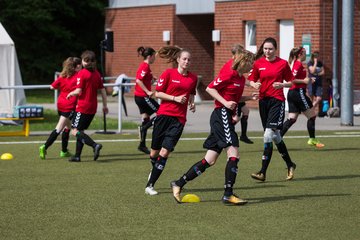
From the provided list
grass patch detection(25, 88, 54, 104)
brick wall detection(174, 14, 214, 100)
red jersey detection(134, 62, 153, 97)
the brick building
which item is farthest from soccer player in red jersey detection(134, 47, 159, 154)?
grass patch detection(25, 88, 54, 104)

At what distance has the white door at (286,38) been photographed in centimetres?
3003

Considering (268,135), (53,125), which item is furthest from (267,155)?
(53,125)

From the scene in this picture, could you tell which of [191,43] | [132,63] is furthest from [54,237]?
[132,63]

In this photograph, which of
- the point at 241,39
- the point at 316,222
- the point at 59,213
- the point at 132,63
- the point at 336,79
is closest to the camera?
the point at 316,222

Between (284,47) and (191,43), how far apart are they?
277 inches

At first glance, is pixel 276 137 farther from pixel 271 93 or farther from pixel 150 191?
pixel 150 191

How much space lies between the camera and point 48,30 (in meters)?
49.8

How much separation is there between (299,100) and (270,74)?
381 cm

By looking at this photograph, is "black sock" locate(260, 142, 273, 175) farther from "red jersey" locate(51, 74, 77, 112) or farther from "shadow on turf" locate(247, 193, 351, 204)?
"red jersey" locate(51, 74, 77, 112)

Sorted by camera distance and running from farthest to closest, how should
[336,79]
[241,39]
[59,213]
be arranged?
[241,39], [336,79], [59,213]

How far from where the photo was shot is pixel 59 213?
11.4 meters

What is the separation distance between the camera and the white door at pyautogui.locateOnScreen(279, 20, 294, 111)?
30.0 meters

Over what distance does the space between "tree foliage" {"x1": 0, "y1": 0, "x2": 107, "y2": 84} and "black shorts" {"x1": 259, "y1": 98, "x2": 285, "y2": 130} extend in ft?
108

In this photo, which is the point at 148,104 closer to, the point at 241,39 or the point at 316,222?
the point at 316,222
